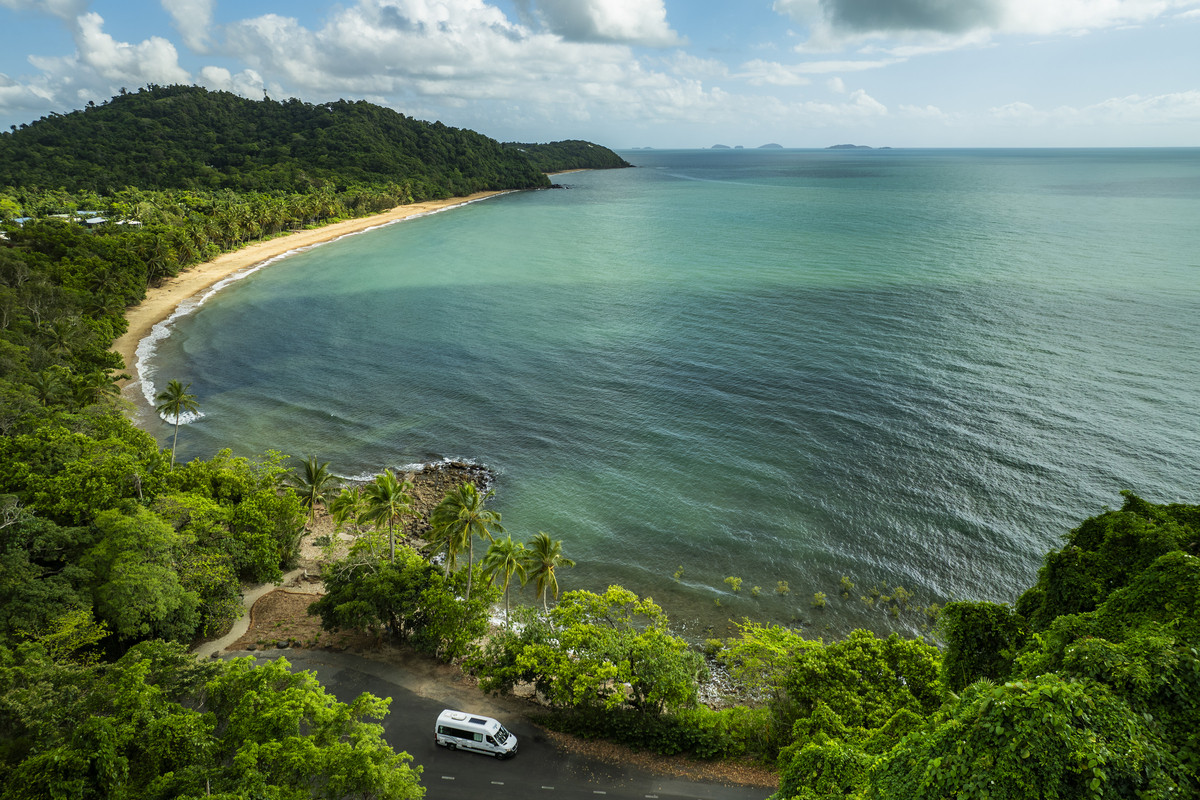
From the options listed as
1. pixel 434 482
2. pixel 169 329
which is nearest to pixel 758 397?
pixel 434 482

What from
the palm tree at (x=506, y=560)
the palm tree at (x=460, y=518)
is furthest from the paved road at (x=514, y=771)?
the palm tree at (x=506, y=560)

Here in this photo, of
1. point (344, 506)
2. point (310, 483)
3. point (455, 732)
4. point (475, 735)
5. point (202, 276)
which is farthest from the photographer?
point (202, 276)

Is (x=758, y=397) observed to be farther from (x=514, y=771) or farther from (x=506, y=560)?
(x=514, y=771)

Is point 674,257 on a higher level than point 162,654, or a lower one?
higher

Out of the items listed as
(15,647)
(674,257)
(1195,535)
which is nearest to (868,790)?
(1195,535)

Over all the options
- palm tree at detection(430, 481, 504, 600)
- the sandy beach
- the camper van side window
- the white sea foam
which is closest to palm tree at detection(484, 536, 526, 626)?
palm tree at detection(430, 481, 504, 600)

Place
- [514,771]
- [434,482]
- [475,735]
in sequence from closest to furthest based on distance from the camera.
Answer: [514,771] → [475,735] → [434,482]

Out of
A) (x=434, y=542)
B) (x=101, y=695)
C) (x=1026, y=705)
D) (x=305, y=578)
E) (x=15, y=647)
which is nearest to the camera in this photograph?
(x=1026, y=705)

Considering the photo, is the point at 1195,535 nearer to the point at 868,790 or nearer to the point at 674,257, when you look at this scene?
the point at 868,790

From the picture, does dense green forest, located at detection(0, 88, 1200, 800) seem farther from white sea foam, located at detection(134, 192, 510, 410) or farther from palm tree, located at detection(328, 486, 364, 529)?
white sea foam, located at detection(134, 192, 510, 410)
